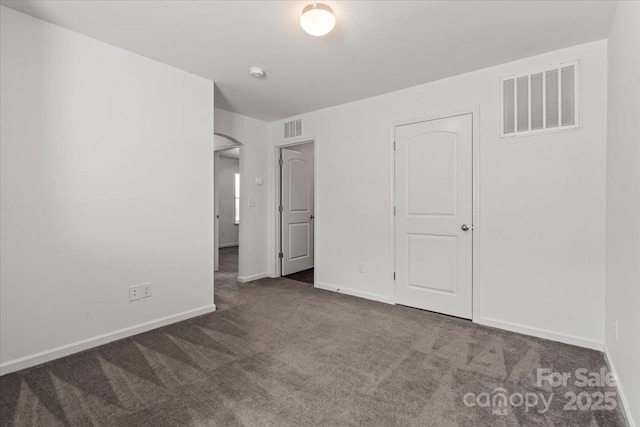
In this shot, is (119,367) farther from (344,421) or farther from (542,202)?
(542,202)

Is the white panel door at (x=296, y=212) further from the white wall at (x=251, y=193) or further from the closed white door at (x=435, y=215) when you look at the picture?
the closed white door at (x=435, y=215)

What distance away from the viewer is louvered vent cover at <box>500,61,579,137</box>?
2.53 meters

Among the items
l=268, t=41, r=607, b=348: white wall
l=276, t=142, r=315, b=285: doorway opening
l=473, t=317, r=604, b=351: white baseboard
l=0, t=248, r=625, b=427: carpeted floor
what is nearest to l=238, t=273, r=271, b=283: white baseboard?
l=276, t=142, r=315, b=285: doorway opening

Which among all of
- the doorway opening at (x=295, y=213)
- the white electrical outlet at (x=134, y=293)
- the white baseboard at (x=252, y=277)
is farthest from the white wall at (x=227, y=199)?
the white electrical outlet at (x=134, y=293)

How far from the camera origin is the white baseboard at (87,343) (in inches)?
83.7

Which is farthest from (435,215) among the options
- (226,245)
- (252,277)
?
(226,245)

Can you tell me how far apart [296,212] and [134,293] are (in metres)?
2.87

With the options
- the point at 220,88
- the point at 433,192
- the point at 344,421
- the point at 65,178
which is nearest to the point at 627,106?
the point at 433,192

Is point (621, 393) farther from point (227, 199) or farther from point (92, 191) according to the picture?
point (227, 199)

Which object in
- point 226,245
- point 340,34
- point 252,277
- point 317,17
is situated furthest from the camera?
point 226,245

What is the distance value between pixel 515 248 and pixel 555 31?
1.76 metres

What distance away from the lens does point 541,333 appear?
104 inches

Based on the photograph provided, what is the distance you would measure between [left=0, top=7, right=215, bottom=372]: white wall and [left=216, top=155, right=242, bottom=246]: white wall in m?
5.48

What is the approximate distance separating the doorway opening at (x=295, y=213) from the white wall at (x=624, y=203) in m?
3.35
